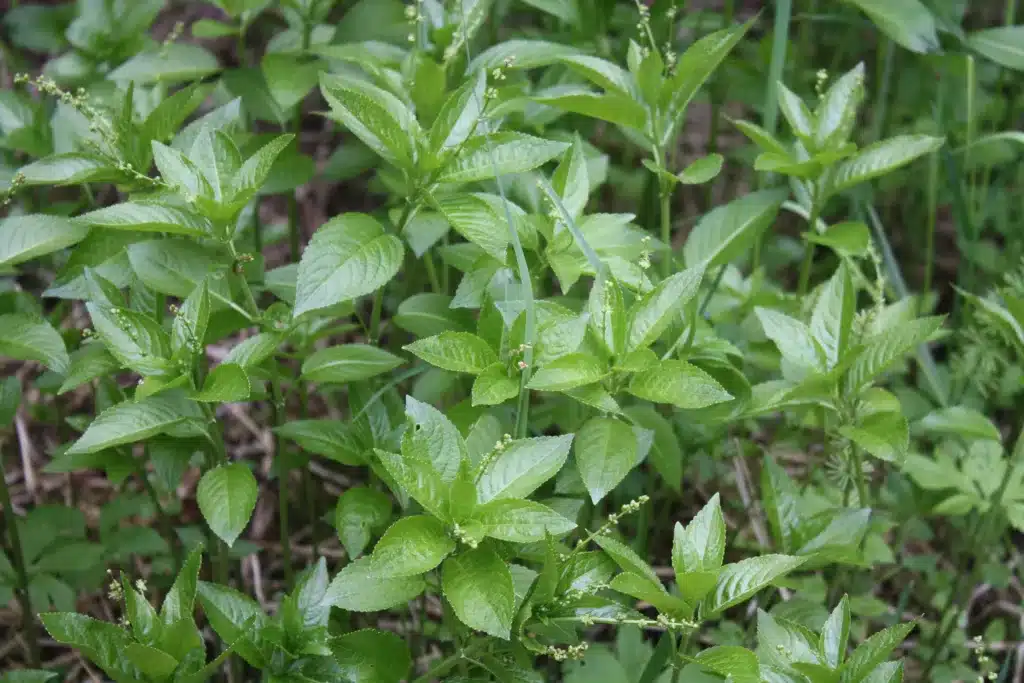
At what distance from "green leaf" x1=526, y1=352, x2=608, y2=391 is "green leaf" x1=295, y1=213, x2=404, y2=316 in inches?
9.7

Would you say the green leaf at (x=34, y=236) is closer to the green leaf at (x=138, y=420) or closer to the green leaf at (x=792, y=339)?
the green leaf at (x=138, y=420)

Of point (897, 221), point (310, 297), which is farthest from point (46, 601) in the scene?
point (897, 221)

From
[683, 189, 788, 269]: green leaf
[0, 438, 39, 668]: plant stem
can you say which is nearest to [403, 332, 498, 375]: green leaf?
[683, 189, 788, 269]: green leaf

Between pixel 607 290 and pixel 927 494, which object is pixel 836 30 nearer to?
pixel 927 494

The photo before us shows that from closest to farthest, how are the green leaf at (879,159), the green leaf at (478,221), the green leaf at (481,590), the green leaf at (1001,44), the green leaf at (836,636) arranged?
the green leaf at (481,590) → the green leaf at (836,636) → the green leaf at (478,221) → the green leaf at (879,159) → the green leaf at (1001,44)

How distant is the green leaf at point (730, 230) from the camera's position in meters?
1.67

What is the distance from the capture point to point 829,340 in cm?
154

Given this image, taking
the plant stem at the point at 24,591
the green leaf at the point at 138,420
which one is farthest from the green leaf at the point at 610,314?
the plant stem at the point at 24,591

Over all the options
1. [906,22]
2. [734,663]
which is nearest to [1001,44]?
[906,22]

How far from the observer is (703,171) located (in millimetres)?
1598

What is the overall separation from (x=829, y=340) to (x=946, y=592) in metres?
0.79

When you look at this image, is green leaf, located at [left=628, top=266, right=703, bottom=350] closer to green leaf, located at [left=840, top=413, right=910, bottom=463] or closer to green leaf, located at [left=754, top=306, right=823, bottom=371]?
green leaf, located at [left=754, top=306, right=823, bottom=371]

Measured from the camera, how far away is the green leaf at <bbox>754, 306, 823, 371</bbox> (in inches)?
59.6

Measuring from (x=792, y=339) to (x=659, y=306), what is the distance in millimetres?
271
